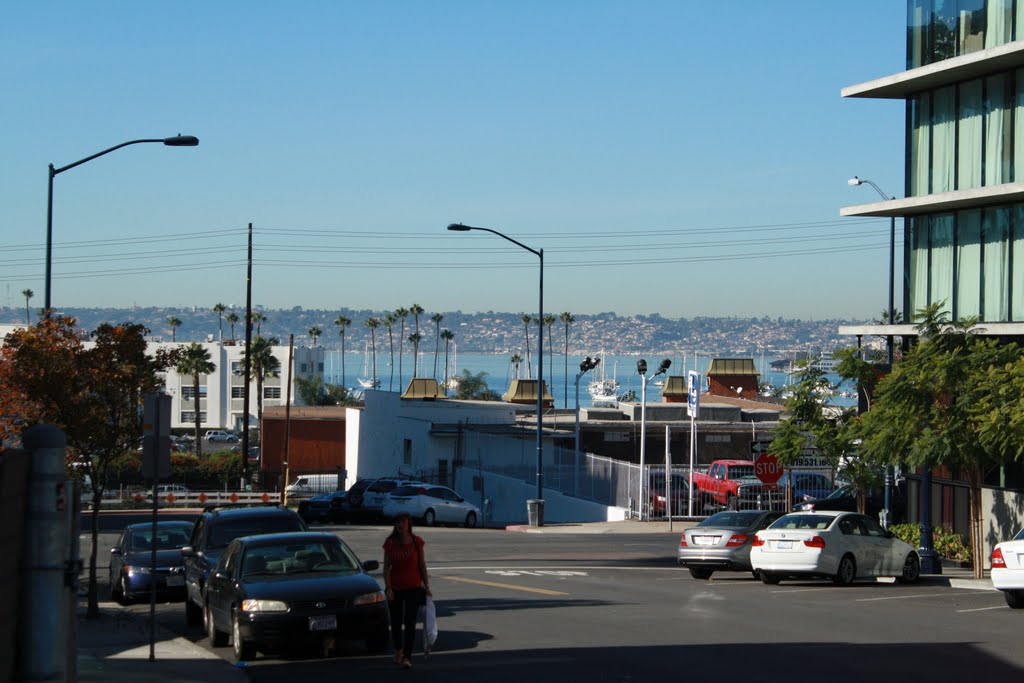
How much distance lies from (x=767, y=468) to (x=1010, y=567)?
50.5 ft

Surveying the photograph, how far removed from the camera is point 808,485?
148 ft

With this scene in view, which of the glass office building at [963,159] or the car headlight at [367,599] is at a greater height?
the glass office building at [963,159]

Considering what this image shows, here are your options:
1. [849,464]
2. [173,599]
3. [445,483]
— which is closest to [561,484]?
[445,483]

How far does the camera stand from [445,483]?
58875mm

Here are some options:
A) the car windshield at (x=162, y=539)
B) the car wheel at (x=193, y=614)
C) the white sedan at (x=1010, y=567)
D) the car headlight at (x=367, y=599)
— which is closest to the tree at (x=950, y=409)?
the white sedan at (x=1010, y=567)

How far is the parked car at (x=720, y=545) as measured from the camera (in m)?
25.7

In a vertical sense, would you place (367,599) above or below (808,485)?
above

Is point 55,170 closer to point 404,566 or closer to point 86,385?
point 86,385

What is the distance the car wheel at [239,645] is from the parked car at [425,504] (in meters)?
29.6

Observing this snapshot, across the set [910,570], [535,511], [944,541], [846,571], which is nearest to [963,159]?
[944,541]

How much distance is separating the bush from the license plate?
725 inches

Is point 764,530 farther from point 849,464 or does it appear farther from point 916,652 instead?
point 916,652

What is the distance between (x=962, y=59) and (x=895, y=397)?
800 centimetres

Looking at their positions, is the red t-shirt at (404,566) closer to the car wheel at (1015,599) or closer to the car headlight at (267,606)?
the car headlight at (267,606)
